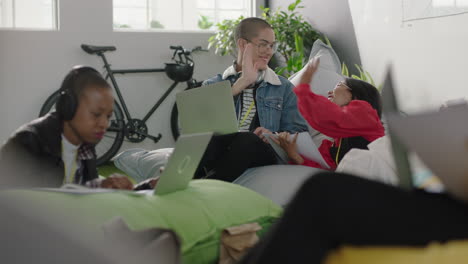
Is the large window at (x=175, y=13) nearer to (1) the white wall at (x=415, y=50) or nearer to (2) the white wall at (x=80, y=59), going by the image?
(2) the white wall at (x=80, y=59)

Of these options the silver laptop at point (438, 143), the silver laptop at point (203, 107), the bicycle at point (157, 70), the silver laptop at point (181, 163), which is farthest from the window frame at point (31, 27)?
the silver laptop at point (438, 143)

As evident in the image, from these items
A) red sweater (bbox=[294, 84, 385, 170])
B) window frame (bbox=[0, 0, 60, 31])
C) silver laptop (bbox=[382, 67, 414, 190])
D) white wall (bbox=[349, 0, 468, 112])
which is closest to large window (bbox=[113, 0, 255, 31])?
window frame (bbox=[0, 0, 60, 31])

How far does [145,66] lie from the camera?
16.9ft

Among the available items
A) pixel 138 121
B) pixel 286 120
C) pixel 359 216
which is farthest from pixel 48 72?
pixel 359 216

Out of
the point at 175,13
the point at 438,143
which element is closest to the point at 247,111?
the point at 438,143

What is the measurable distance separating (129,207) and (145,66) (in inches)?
151

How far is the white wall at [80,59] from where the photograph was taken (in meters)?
4.61

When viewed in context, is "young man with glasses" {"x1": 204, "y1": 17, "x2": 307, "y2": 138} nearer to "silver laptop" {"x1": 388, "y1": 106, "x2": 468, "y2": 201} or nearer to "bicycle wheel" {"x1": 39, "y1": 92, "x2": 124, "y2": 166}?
"bicycle wheel" {"x1": 39, "y1": 92, "x2": 124, "y2": 166}

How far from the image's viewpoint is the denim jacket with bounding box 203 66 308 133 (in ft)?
9.20

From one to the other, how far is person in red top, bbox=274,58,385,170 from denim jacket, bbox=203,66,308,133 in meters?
0.26

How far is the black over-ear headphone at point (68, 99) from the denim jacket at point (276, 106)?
1.40 m

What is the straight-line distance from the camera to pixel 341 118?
91.5 inches

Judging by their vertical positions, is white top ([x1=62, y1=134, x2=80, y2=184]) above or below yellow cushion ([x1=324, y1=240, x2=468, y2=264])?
above

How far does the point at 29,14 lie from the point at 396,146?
4205 mm
